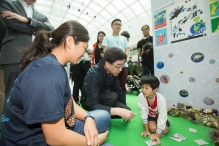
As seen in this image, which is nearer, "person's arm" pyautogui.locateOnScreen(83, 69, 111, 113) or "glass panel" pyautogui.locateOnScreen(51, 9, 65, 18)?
"person's arm" pyautogui.locateOnScreen(83, 69, 111, 113)

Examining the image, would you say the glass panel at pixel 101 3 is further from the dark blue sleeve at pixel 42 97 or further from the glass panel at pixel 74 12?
the dark blue sleeve at pixel 42 97

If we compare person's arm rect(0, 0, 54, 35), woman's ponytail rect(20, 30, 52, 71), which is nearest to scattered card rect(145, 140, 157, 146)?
woman's ponytail rect(20, 30, 52, 71)

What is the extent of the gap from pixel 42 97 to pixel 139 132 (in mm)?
1240

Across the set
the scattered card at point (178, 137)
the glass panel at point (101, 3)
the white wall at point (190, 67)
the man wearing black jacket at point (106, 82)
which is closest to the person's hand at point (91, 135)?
the man wearing black jacket at point (106, 82)

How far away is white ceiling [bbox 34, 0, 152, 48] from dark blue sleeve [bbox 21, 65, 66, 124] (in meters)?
10.0

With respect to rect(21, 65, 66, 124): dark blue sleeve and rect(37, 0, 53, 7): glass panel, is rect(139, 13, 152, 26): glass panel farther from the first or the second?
rect(21, 65, 66, 124): dark blue sleeve

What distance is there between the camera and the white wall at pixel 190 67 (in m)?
1.75

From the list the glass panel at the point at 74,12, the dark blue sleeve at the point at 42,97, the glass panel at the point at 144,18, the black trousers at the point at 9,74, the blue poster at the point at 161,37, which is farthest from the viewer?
the glass panel at the point at 74,12

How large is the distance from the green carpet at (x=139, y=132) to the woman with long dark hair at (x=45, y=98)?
59cm

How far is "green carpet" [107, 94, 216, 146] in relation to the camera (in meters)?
1.15

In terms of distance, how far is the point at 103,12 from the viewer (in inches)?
442

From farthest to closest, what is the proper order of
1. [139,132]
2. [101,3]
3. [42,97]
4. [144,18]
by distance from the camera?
[144,18], [101,3], [139,132], [42,97]

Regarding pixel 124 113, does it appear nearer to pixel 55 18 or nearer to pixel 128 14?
pixel 128 14

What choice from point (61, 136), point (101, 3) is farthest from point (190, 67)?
point (101, 3)
